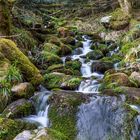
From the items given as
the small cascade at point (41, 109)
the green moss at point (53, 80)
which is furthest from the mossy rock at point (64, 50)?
the small cascade at point (41, 109)

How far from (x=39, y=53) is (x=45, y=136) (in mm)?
6832

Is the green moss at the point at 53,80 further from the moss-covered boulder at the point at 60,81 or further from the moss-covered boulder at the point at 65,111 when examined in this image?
the moss-covered boulder at the point at 65,111

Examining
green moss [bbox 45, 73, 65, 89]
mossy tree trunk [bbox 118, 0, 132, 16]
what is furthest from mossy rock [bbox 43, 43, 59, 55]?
mossy tree trunk [bbox 118, 0, 132, 16]

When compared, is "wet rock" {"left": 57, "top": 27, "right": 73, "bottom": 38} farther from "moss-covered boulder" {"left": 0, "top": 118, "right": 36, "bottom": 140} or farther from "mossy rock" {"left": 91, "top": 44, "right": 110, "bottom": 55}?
"moss-covered boulder" {"left": 0, "top": 118, "right": 36, "bottom": 140}

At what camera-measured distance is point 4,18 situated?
1084 centimetres

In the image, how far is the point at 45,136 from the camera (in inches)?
211

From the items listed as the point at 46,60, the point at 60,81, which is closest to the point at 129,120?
the point at 60,81

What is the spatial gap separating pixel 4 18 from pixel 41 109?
459 cm

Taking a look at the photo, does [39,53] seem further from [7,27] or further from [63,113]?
[63,113]

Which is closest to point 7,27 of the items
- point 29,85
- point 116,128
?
point 29,85

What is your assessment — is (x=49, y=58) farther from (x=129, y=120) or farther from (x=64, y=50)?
(x=129, y=120)

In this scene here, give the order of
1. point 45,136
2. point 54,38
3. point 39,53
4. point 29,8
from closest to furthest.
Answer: point 45,136 → point 39,53 → point 54,38 → point 29,8

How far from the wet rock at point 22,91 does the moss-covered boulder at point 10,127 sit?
3.97 ft

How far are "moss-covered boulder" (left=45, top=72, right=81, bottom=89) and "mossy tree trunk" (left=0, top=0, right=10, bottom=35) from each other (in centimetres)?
243
